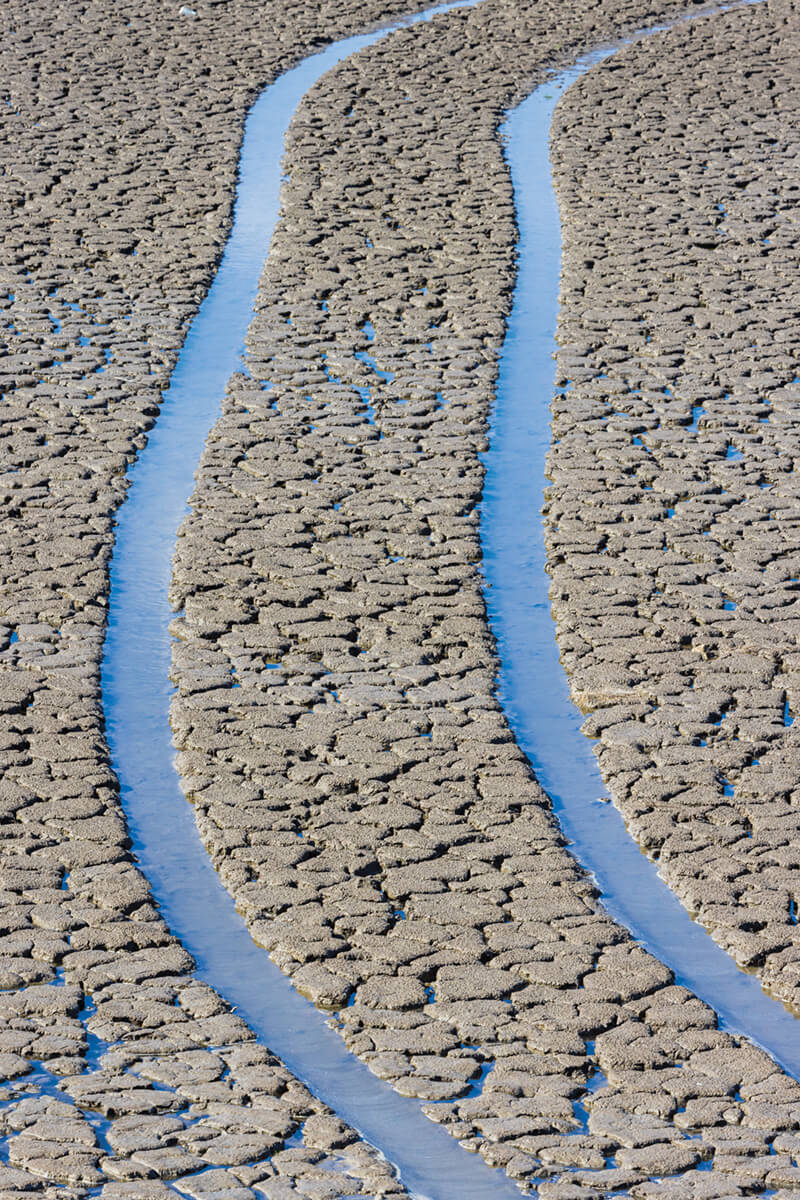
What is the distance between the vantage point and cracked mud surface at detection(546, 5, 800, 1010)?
5363mm

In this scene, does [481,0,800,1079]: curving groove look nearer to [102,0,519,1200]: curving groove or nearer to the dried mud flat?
the dried mud flat

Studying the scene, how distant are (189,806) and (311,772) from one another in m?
0.41

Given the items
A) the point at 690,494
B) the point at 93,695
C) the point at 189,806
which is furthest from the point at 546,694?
the point at 690,494

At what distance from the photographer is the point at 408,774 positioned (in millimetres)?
5578

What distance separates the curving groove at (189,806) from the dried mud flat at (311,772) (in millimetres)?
67

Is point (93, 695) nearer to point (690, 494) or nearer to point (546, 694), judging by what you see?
point (546, 694)

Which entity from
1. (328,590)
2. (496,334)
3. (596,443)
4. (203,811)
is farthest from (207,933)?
(496,334)

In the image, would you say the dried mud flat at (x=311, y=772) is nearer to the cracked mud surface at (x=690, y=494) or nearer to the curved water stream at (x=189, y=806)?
the curved water stream at (x=189, y=806)

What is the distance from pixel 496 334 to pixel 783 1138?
6.18 metres

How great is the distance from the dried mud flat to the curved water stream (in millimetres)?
78

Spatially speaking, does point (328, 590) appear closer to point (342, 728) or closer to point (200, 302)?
point (342, 728)

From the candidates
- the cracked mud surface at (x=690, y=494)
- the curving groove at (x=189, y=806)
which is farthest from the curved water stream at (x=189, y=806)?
the cracked mud surface at (x=690, y=494)

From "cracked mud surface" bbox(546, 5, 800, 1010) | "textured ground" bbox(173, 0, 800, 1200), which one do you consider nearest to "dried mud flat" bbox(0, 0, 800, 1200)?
"textured ground" bbox(173, 0, 800, 1200)

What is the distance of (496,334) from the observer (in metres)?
9.53
